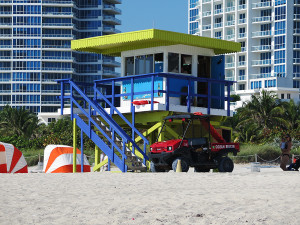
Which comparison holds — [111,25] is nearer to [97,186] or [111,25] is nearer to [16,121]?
[16,121]

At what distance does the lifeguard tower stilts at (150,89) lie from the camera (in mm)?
25375

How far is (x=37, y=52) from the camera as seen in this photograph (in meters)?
154

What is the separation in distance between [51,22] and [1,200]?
475ft

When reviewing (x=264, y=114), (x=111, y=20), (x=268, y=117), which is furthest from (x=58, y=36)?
(x=268, y=117)

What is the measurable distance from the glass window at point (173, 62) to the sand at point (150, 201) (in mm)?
9919

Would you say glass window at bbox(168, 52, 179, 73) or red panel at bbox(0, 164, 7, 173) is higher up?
glass window at bbox(168, 52, 179, 73)

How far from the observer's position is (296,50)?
139 m

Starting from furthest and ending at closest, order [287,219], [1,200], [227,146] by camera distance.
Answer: [227,146]
[1,200]
[287,219]

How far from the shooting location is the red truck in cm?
2281

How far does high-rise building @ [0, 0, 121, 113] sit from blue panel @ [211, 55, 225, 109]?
125m

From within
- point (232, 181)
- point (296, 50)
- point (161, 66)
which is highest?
point (296, 50)

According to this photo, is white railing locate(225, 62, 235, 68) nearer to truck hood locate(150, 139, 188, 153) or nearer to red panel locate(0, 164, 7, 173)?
Answer: red panel locate(0, 164, 7, 173)

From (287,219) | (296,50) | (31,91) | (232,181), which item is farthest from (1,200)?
(31,91)

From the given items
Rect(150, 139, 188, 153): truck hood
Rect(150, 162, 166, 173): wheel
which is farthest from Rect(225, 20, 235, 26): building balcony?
Rect(150, 139, 188, 153): truck hood
